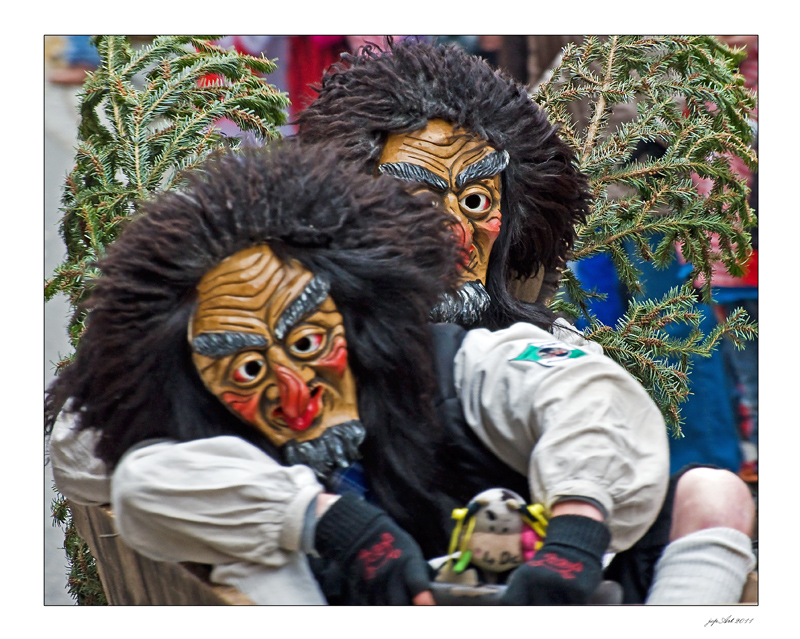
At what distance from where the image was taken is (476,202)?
1362 millimetres

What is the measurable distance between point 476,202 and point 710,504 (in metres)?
0.57

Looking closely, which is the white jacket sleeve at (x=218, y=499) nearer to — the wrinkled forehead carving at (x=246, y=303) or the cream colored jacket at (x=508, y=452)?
the cream colored jacket at (x=508, y=452)

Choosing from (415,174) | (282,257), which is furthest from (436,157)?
(282,257)

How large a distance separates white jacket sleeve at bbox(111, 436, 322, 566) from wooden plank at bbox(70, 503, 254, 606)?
0.05 meters

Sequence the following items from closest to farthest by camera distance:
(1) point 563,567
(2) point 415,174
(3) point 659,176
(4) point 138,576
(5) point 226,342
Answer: (1) point 563,567, (5) point 226,342, (4) point 138,576, (2) point 415,174, (3) point 659,176

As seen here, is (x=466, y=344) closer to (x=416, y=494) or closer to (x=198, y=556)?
(x=416, y=494)

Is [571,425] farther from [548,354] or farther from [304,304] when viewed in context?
[304,304]

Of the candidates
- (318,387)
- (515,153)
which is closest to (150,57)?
(515,153)

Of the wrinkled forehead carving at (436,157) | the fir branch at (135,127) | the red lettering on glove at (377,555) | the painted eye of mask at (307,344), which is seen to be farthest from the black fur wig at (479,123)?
the red lettering on glove at (377,555)

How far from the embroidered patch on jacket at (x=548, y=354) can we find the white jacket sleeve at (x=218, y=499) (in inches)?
10.5

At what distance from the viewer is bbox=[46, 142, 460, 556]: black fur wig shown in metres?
0.99

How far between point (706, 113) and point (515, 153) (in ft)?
1.40

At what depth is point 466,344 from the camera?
108 centimetres

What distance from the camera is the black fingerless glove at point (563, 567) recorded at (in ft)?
2.86
